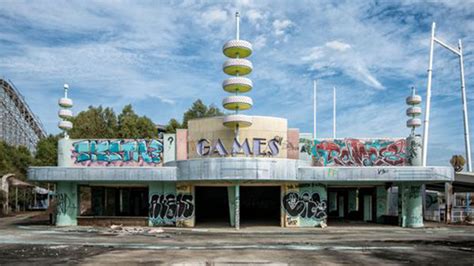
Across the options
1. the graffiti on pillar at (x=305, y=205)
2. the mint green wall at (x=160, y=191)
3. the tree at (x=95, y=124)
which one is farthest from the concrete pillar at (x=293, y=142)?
the tree at (x=95, y=124)

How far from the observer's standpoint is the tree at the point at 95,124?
79.1 m

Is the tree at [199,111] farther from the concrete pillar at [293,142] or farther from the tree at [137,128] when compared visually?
the concrete pillar at [293,142]

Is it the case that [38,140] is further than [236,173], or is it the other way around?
[38,140]

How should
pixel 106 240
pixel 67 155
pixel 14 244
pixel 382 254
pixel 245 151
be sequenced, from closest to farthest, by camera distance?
pixel 382 254 → pixel 14 244 → pixel 106 240 → pixel 245 151 → pixel 67 155

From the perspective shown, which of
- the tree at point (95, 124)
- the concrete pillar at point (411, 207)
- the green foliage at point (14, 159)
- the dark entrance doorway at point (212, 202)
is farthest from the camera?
the tree at point (95, 124)

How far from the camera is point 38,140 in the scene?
87.2 metres

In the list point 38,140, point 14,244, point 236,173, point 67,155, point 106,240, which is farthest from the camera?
point 38,140

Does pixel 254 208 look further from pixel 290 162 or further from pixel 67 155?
pixel 67 155

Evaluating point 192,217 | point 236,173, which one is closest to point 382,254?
point 236,173

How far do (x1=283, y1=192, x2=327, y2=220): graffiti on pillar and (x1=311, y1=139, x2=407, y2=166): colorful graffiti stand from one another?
3213 millimetres

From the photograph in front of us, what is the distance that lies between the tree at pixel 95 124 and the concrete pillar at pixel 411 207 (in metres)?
53.8

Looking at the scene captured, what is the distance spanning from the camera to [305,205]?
137 feet

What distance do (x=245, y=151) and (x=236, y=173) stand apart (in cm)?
339

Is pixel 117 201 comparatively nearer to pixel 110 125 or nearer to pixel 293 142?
pixel 293 142
